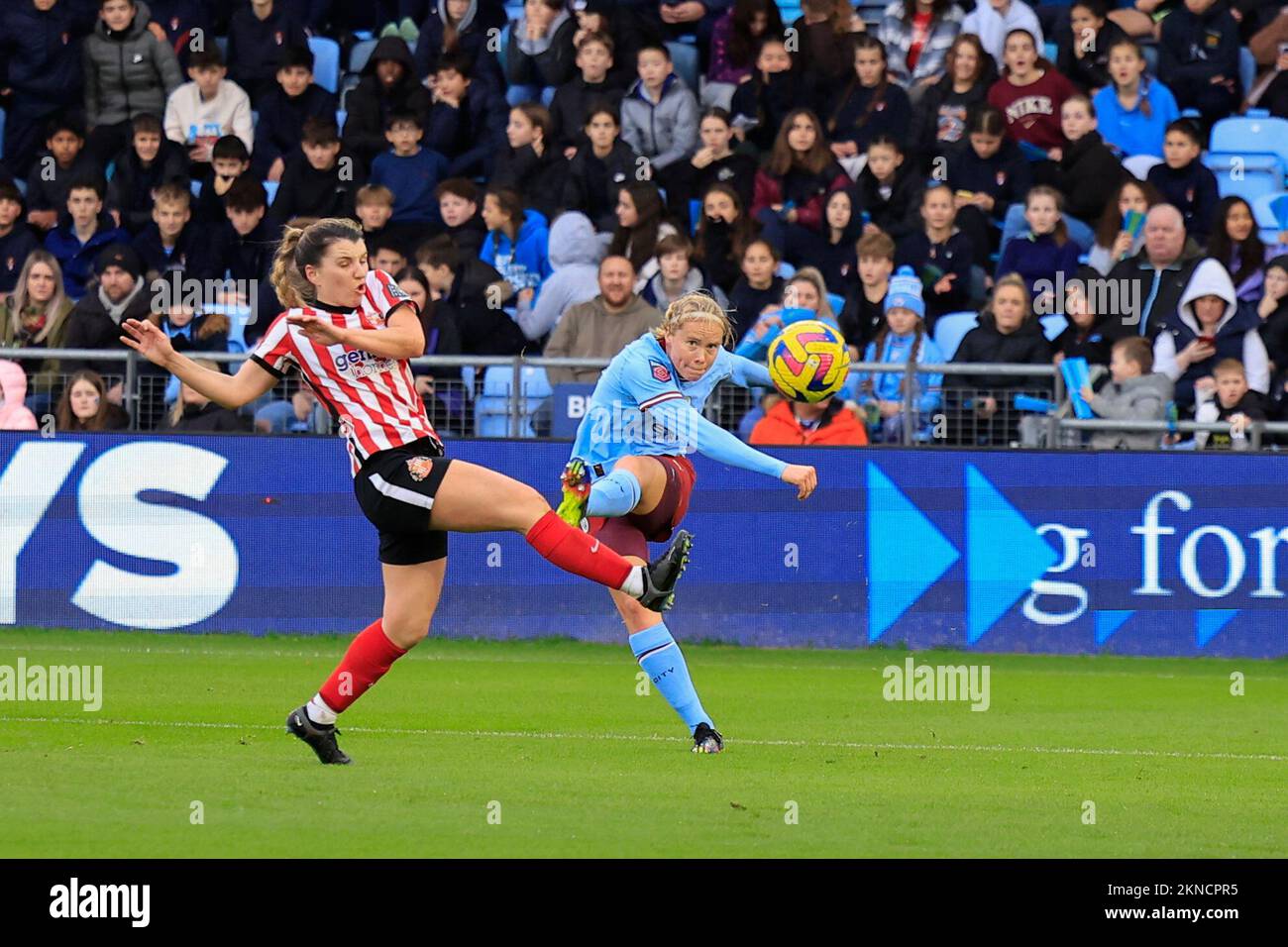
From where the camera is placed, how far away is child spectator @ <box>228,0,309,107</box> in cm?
2033

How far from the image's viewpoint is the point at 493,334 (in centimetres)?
1708

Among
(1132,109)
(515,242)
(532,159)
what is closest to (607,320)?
(515,242)

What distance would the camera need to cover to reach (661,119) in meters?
18.9

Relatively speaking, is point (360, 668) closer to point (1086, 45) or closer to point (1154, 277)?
point (1154, 277)

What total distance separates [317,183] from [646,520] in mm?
9830

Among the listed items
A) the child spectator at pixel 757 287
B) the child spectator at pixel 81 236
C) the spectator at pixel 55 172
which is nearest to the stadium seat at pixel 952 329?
the child spectator at pixel 757 287

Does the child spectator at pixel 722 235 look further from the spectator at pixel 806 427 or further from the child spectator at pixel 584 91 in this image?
the spectator at pixel 806 427

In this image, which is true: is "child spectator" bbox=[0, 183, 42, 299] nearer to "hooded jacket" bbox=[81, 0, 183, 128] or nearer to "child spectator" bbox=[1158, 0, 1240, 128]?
"hooded jacket" bbox=[81, 0, 183, 128]

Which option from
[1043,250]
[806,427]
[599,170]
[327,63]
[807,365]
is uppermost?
[327,63]

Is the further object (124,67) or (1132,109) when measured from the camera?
(124,67)

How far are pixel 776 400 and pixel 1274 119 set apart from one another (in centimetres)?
571

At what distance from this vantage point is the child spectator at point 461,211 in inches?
715

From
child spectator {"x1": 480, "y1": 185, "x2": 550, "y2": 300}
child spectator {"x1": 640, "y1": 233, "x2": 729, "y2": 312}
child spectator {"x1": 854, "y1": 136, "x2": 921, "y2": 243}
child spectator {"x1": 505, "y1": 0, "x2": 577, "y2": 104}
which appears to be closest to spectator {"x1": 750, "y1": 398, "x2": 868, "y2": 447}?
child spectator {"x1": 640, "y1": 233, "x2": 729, "y2": 312}
